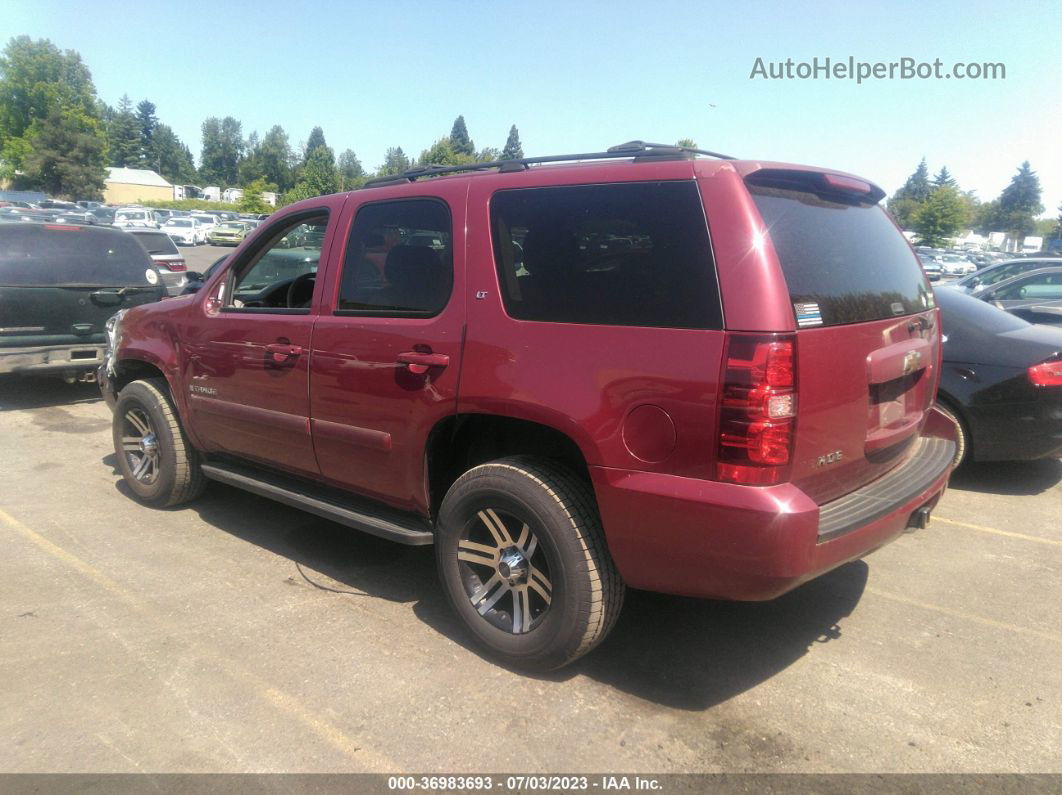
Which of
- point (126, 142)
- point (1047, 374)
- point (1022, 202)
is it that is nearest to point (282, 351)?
point (1047, 374)

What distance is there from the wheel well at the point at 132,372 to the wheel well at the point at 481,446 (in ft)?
8.24

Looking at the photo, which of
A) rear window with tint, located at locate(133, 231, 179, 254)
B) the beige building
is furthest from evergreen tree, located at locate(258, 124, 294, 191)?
rear window with tint, located at locate(133, 231, 179, 254)

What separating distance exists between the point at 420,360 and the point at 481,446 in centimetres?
52

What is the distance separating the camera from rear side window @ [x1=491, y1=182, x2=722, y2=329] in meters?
2.73

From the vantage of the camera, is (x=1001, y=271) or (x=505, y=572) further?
(x=1001, y=271)

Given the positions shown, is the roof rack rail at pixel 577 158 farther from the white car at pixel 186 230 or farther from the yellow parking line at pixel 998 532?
the white car at pixel 186 230

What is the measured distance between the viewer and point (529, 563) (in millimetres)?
3170

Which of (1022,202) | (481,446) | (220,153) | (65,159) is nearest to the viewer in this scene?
(481,446)

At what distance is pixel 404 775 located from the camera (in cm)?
258

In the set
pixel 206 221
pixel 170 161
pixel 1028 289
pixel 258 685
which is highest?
pixel 170 161

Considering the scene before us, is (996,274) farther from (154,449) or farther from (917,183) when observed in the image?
(917,183)

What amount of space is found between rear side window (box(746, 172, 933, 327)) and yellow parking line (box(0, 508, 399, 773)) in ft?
6.86

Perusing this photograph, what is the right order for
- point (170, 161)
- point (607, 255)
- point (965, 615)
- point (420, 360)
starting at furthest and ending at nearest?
1. point (170, 161)
2. point (965, 615)
3. point (420, 360)
4. point (607, 255)

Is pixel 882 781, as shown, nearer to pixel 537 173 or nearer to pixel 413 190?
pixel 537 173
